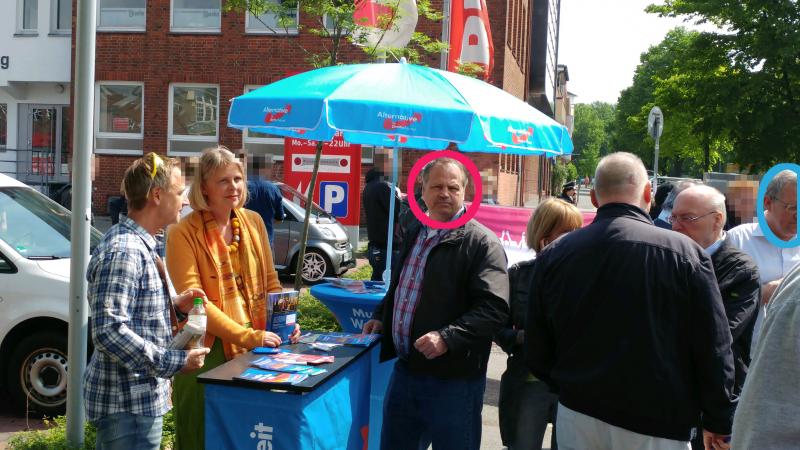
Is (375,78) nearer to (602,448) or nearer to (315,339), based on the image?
(315,339)

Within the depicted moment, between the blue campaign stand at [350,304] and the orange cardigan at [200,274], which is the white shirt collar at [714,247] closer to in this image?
the orange cardigan at [200,274]

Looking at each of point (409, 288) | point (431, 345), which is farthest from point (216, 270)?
point (431, 345)

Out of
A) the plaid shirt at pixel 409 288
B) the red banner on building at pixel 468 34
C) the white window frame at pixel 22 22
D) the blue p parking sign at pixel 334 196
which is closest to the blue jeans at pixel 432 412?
the plaid shirt at pixel 409 288

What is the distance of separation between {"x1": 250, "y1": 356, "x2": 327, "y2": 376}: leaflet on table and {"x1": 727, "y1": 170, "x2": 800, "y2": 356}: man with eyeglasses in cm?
222

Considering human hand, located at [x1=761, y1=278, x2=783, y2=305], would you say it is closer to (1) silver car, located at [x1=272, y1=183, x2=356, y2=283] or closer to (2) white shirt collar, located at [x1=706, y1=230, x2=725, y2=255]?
(2) white shirt collar, located at [x1=706, y1=230, x2=725, y2=255]

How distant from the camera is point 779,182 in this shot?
4043 millimetres

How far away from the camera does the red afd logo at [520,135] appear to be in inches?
199

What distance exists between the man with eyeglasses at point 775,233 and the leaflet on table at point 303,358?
84.4 inches

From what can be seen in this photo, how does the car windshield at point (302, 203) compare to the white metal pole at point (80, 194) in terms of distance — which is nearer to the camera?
the white metal pole at point (80, 194)

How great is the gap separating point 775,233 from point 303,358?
2.60m

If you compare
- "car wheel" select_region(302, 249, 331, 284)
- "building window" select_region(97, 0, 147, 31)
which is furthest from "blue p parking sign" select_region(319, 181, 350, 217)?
"building window" select_region(97, 0, 147, 31)

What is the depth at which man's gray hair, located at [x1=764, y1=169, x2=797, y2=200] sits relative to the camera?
13.0 feet

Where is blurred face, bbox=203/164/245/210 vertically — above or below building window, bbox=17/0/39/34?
below

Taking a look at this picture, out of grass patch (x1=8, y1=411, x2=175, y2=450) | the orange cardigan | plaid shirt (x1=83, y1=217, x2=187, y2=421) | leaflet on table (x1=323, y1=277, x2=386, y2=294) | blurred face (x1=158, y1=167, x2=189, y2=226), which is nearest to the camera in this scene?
plaid shirt (x1=83, y1=217, x2=187, y2=421)
